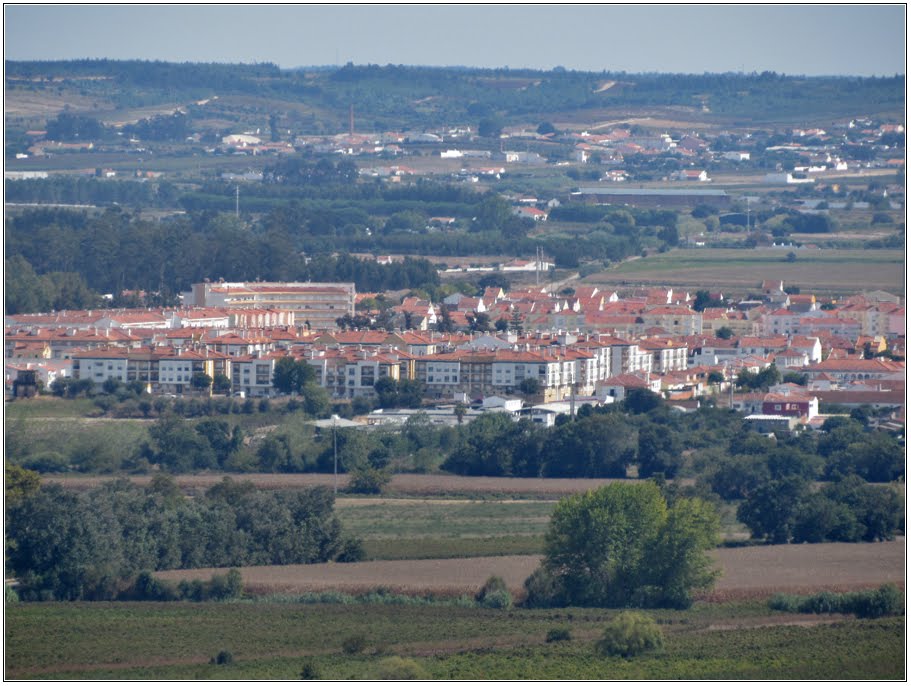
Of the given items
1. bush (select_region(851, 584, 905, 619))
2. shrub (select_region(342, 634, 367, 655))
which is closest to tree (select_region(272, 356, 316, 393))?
bush (select_region(851, 584, 905, 619))

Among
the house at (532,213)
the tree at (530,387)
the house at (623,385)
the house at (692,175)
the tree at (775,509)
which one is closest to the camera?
the tree at (775,509)

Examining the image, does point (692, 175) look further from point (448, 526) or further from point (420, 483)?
point (448, 526)

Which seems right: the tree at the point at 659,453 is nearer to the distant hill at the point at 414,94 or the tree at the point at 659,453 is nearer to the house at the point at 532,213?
the house at the point at 532,213

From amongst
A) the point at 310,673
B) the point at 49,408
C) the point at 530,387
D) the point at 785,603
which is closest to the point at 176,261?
the point at 49,408

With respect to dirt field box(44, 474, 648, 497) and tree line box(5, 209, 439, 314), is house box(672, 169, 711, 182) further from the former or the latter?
dirt field box(44, 474, 648, 497)

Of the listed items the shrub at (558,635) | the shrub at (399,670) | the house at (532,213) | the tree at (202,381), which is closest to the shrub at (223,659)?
the shrub at (399,670)

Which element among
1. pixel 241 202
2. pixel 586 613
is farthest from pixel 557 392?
pixel 241 202
